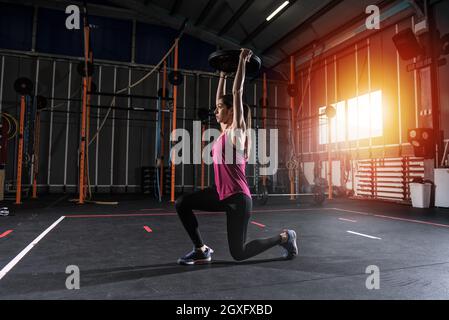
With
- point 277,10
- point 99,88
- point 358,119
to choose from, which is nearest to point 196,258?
point 358,119

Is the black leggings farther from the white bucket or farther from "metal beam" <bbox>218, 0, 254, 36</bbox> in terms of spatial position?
"metal beam" <bbox>218, 0, 254, 36</bbox>

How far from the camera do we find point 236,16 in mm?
9242

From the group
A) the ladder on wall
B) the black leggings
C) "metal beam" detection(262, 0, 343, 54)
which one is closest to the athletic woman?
the black leggings

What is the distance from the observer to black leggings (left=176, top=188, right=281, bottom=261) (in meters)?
1.99

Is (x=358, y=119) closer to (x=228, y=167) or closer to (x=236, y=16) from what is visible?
(x=236, y=16)

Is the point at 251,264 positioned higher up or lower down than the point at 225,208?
lower down

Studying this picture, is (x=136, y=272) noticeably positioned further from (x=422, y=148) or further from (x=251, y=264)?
(x=422, y=148)

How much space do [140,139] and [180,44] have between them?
350cm

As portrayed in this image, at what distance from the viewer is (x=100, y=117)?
31.8 feet

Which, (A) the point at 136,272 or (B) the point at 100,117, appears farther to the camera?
(B) the point at 100,117

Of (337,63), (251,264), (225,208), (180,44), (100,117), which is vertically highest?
(180,44)

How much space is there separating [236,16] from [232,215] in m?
8.57

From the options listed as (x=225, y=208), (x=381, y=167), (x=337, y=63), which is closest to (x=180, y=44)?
(x=337, y=63)

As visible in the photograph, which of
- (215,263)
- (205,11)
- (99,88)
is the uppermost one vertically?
(205,11)
